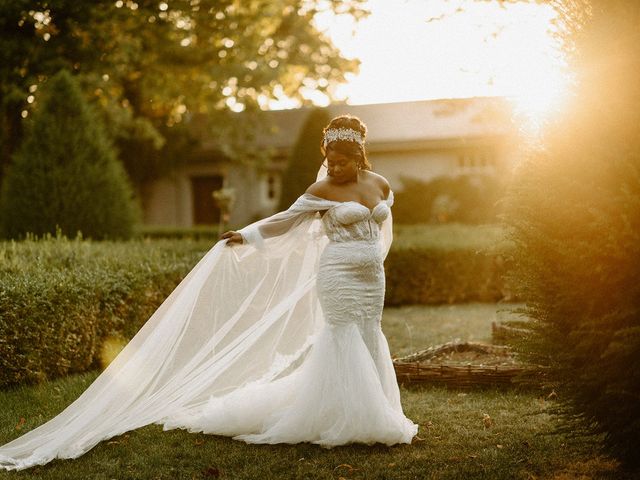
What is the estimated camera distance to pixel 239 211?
103 ft

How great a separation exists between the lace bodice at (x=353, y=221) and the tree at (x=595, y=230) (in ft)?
4.09

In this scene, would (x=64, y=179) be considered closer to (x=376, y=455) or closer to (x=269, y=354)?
(x=269, y=354)

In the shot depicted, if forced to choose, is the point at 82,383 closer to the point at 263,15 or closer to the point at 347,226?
the point at 347,226

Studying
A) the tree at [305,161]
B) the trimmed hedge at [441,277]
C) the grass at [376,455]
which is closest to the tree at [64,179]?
the trimmed hedge at [441,277]

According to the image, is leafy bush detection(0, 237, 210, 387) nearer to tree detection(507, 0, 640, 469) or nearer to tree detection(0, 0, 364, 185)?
tree detection(507, 0, 640, 469)

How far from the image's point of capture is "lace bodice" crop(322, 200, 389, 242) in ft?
19.1

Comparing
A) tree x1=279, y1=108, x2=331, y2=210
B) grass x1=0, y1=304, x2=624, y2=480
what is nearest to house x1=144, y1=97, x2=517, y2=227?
tree x1=279, y1=108, x2=331, y2=210

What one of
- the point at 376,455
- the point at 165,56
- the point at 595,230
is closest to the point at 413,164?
the point at 165,56

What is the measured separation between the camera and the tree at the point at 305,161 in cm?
2234

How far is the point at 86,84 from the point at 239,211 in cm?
1362

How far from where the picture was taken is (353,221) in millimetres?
5852

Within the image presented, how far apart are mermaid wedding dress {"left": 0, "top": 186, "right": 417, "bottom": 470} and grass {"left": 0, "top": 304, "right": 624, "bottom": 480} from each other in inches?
5.6

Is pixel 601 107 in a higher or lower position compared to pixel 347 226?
higher

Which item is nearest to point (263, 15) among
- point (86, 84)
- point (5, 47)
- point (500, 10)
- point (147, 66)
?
point (147, 66)
